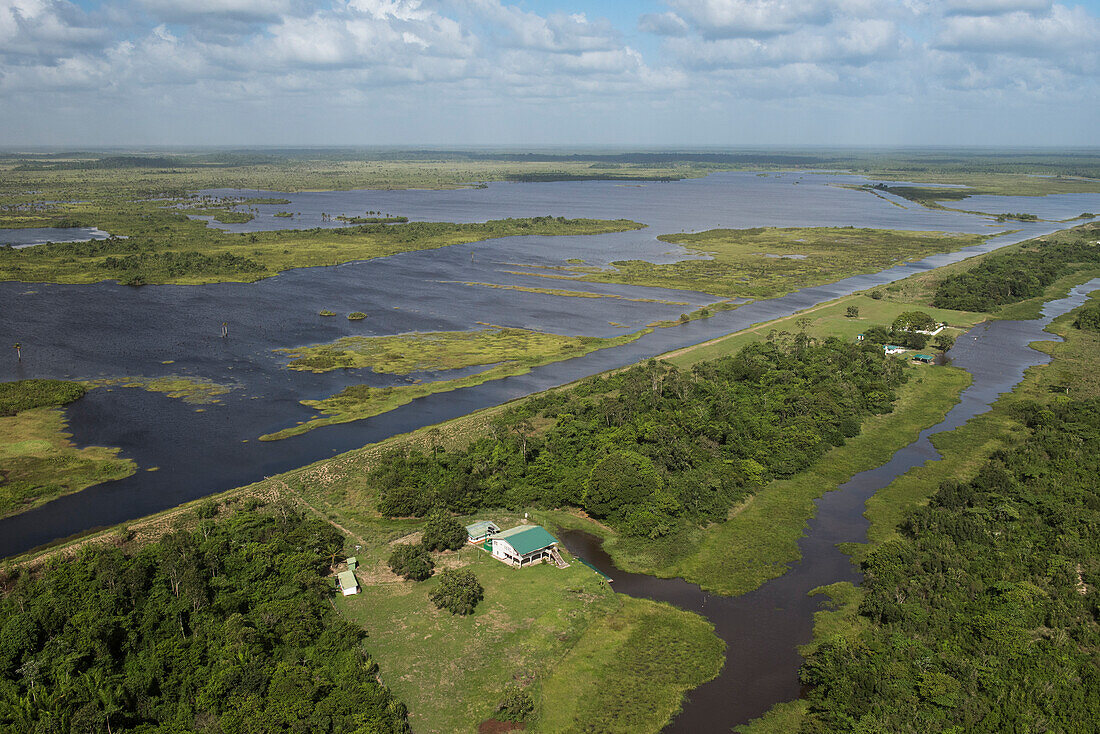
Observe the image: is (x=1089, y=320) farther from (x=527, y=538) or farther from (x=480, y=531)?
(x=480, y=531)

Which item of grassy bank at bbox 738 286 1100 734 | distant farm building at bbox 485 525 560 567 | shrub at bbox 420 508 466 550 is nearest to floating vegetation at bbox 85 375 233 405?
shrub at bbox 420 508 466 550

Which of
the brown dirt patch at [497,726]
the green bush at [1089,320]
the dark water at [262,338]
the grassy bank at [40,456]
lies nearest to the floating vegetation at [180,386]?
the dark water at [262,338]

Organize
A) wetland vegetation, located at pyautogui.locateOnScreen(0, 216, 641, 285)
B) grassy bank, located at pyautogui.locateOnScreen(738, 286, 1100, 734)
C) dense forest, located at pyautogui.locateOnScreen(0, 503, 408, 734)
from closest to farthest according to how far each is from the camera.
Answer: dense forest, located at pyautogui.locateOnScreen(0, 503, 408, 734), grassy bank, located at pyautogui.locateOnScreen(738, 286, 1100, 734), wetland vegetation, located at pyautogui.locateOnScreen(0, 216, 641, 285)

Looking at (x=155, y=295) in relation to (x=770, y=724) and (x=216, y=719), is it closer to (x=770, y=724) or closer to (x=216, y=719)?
(x=216, y=719)

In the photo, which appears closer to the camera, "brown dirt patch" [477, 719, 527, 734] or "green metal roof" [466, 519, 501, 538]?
"brown dirt patch" [477, 719, 527, 734]

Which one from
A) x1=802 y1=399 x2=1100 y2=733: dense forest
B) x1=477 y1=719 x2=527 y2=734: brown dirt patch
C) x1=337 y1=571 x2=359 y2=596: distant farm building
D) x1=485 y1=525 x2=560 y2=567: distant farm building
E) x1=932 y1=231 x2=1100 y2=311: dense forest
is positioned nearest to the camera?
x1=802 y1=399 x2=1100 y2=733: dense forest

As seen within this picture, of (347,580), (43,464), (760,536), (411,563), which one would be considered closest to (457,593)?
(411,563)

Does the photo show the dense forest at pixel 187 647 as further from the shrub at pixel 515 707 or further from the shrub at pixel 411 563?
the shrub at pixel 515 707

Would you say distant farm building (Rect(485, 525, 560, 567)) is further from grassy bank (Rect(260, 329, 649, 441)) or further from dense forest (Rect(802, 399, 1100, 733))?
grassy bank (Rect(260, 329, 649, 441))
